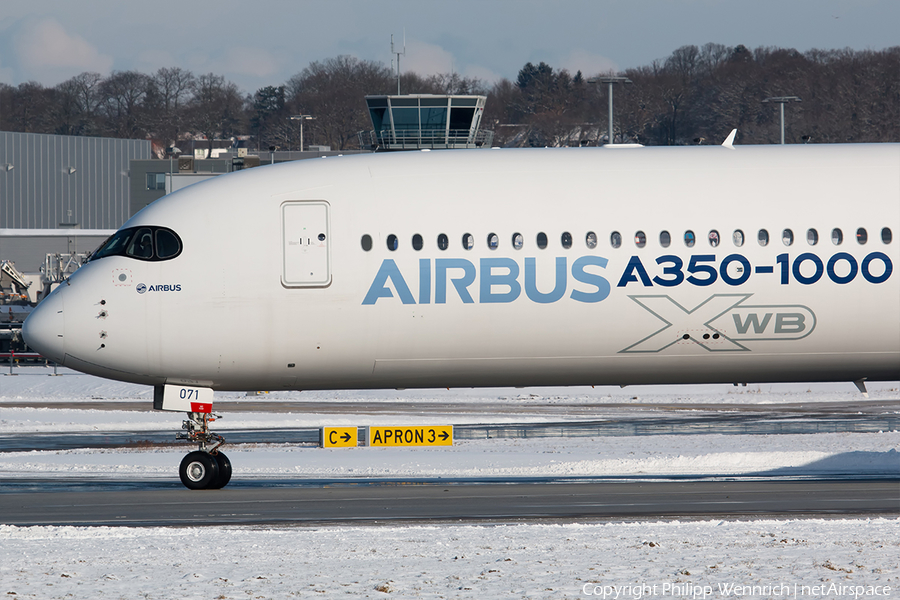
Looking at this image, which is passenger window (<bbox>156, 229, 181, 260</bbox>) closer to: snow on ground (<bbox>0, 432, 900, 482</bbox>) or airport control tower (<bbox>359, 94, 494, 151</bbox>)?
snow on ground (<bbox>0, 432, 900, 482</bbox>)

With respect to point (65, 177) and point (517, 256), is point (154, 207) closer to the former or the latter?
point (517, 256)

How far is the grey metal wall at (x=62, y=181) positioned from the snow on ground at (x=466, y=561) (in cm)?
9477

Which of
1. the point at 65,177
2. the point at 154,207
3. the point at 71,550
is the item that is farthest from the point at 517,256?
the point at 65,177

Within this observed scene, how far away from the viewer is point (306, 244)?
57.3ft

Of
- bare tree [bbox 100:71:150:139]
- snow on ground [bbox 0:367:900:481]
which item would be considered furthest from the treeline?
snow on ground [bbox 0:367:900:481]

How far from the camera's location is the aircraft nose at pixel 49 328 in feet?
57.0

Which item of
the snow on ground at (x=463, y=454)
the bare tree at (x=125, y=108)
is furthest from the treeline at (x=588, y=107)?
the snow on ground at (x=463, y=454)

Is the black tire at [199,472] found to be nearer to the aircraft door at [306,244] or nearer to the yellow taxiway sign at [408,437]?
the aircraft door at [306,244]

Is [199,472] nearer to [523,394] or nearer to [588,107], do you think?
[523,394]

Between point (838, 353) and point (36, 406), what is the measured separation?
1226 inches

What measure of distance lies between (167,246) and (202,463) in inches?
144

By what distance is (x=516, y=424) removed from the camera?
109ft

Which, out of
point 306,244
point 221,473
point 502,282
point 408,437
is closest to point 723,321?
point 502,282

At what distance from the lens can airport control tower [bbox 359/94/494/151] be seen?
7275 centimetres
